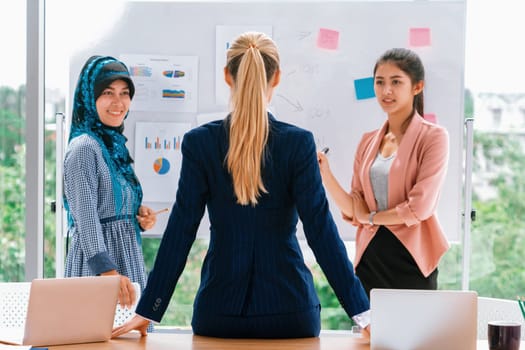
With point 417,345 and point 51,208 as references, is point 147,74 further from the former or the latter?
point 417,345

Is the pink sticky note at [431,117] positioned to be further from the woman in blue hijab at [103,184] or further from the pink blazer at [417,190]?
the woman in blue hijab at [103,184]

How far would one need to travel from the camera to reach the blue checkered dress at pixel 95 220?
11.5 ft

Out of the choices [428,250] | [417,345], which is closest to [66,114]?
[428,250]

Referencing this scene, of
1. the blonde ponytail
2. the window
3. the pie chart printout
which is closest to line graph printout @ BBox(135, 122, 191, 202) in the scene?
the pie chart printout

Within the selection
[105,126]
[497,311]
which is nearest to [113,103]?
[105,126]

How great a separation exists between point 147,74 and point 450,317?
2.38 meters

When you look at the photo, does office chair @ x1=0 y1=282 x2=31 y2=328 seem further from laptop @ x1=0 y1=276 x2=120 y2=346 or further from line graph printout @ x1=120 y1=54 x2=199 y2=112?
line graph printout @ x1=120 y1=54 x2=199 y2=112

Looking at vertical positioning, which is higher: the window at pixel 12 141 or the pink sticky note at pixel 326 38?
the pink sticky note at pixel 326 38

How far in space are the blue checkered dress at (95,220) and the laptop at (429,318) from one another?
5.82 feet

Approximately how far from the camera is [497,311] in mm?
2809

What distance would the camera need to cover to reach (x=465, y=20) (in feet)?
12.8

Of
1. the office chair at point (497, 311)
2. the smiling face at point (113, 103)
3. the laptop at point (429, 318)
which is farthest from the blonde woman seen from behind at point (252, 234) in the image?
the smiling face at point (113, 103)

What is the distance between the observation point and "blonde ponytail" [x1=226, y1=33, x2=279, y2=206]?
2.44m

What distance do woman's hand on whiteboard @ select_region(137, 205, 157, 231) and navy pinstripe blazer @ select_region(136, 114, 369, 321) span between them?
142cm
